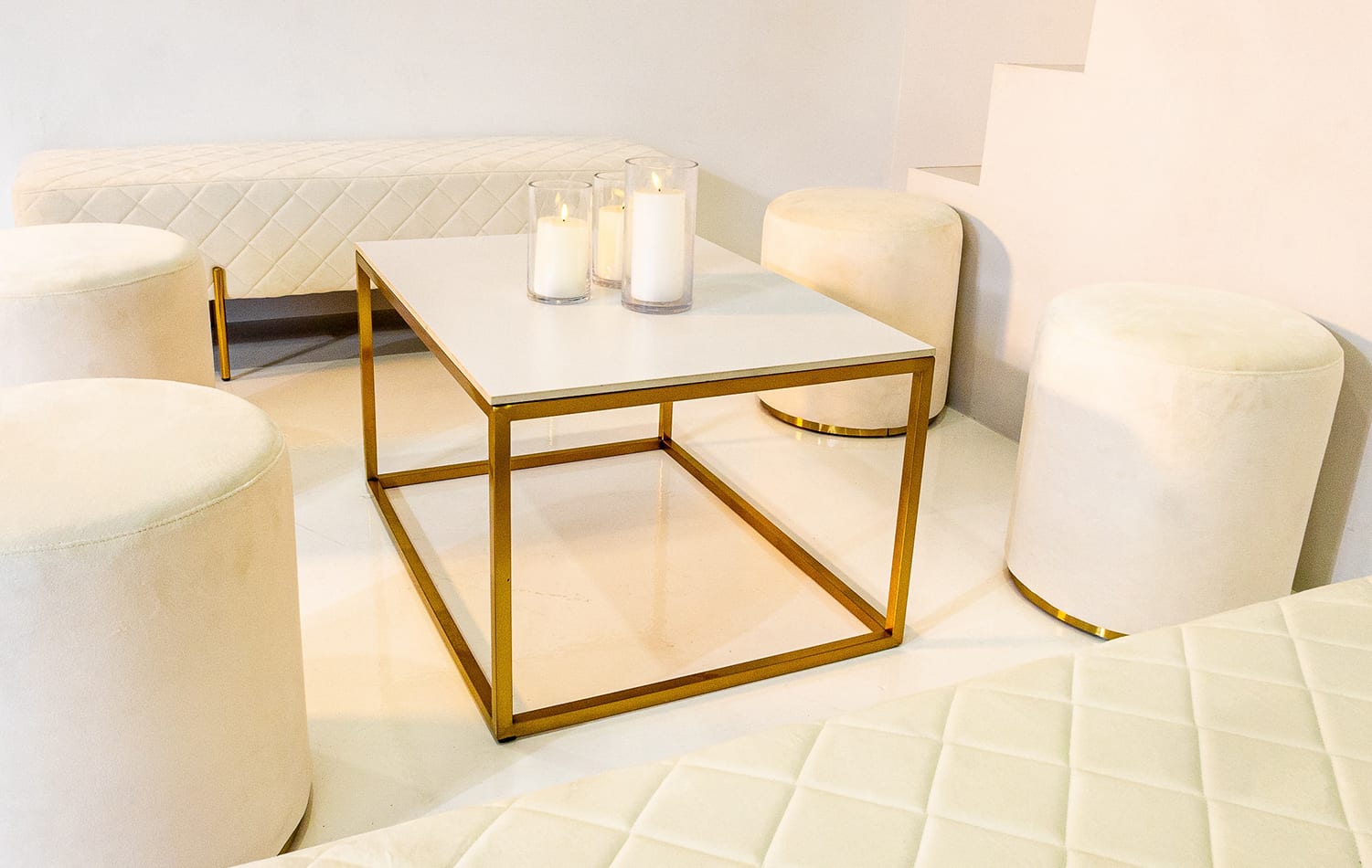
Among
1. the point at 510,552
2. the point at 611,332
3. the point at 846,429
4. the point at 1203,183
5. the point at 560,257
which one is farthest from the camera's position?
the point at 846,429

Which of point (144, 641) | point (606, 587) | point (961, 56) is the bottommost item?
point (606, 587)

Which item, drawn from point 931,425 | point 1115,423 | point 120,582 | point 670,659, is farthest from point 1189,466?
point 120,582

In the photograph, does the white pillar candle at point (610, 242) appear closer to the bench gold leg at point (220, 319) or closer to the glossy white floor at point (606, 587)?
the glossy white floor at point (606, 587)

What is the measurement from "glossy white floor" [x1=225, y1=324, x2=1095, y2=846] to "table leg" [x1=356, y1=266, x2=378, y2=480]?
81 millimetres

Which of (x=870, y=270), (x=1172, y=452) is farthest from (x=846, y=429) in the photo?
(x=1172, y=452)

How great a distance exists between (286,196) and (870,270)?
1.32 metres

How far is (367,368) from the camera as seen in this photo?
7.00 ft

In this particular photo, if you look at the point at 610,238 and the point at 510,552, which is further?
the point at 610,238

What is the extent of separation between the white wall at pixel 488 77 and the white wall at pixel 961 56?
0.07m

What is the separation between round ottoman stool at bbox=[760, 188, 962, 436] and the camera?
2443 mm

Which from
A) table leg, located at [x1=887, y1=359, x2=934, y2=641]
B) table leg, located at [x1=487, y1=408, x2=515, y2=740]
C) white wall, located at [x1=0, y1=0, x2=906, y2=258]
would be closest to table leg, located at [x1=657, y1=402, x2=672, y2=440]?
table leg, located at [x1=887, y1=359, x2=934, y2=641]

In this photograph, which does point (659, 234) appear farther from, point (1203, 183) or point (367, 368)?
point (1203, 183)

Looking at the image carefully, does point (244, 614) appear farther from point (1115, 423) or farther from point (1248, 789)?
point (1115, 423)

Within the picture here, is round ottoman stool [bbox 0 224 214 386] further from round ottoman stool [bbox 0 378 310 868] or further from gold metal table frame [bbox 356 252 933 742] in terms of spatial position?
round ottoman stool [bbox 0 378 310 868]
